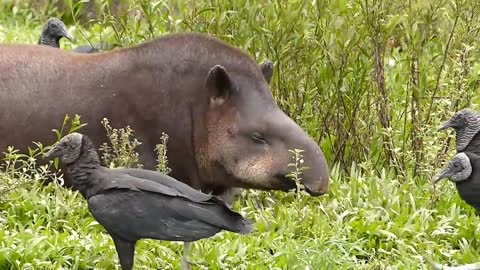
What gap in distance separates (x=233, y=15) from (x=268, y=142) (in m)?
1.32

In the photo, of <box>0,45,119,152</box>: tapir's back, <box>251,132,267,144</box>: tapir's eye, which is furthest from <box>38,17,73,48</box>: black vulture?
<box>251,132,267,144</box>: tapir's eye

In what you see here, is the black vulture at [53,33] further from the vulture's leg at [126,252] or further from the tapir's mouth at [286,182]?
the vulture's leg at [126,252]

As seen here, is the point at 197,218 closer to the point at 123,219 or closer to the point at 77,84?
the point at 123,219

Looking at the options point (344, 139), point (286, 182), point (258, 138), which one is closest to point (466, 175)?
point (286, 182)

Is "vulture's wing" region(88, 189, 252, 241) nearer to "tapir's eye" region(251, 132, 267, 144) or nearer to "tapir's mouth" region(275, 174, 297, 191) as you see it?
"tapir's mouth" region(275, 174, 297, 191)

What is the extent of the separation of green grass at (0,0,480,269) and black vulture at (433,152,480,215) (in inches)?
14.3

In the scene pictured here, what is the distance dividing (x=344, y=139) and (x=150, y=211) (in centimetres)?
334

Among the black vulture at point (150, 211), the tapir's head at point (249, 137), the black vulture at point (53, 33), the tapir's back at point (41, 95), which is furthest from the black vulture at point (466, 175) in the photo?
the black vulture at point (53, 33)

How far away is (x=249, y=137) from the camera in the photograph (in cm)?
809

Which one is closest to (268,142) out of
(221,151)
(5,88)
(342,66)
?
(221,151)

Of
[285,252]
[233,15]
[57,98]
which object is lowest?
[285,252]

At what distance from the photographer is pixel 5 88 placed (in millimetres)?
8391

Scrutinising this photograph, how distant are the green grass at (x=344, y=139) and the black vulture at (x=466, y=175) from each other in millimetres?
363

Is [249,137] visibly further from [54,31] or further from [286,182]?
[54,31]
